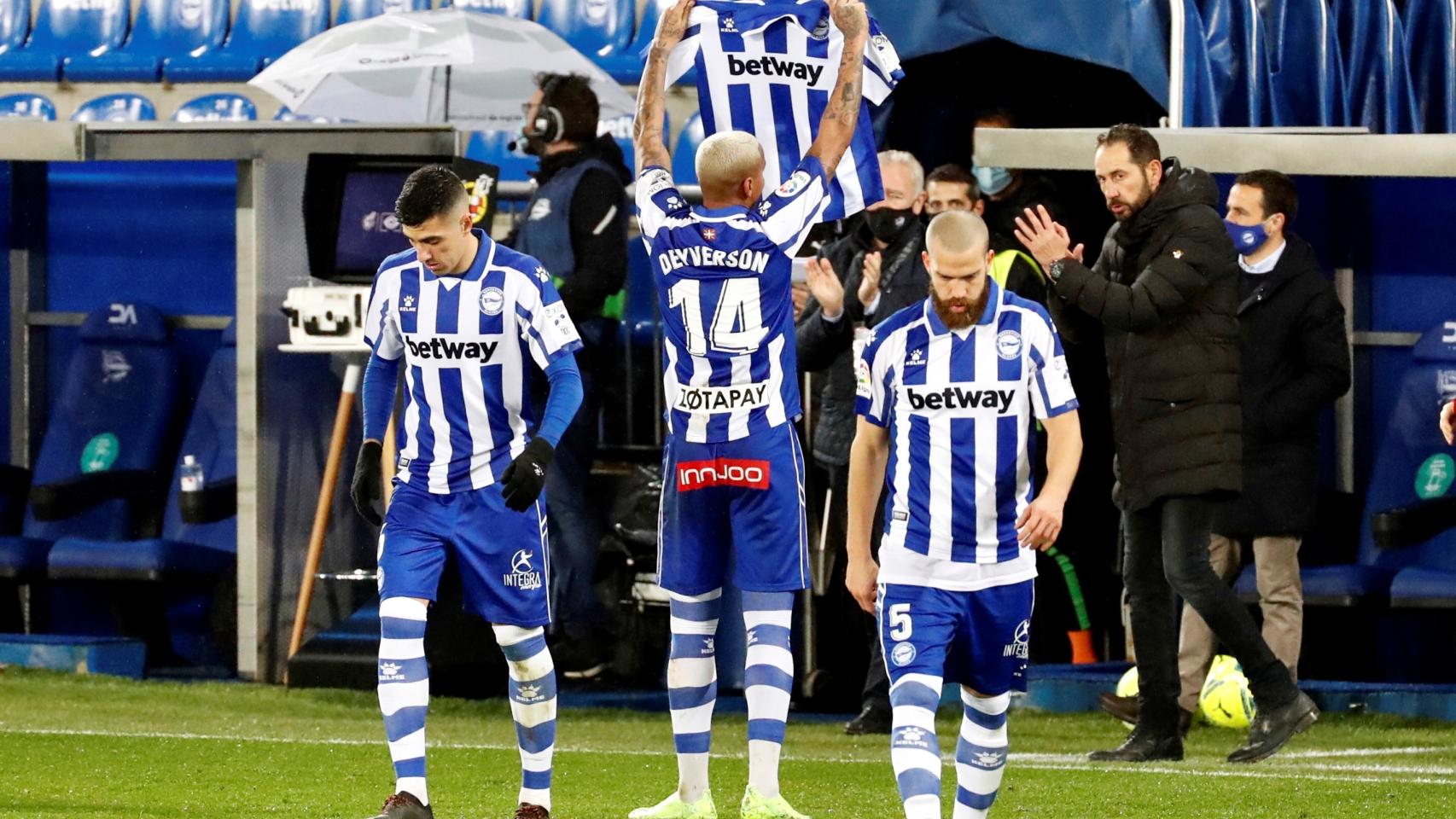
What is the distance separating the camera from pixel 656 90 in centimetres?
662

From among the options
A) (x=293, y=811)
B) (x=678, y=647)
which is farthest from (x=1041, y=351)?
(x=293, y=811)

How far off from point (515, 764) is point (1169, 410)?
7.80 ft

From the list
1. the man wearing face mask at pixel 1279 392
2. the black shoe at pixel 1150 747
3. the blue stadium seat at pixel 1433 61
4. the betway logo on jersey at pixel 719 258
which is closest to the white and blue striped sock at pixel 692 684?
the betway logo on jersey at pixel 719 258

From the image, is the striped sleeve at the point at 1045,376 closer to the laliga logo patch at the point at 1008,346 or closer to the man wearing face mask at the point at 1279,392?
the laliga logo patch at the point at 1008,346

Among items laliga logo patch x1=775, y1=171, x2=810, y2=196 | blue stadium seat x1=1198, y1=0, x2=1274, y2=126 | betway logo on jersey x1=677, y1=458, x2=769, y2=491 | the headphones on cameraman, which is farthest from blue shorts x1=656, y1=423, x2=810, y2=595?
blue stadium seat x1=1198, y1=0, x2=1274, y2=126

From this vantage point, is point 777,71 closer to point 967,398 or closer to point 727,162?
point 727,162

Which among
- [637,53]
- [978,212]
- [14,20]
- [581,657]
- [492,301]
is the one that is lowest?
[581,657]

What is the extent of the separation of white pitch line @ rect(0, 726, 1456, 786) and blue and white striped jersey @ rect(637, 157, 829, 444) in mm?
1922

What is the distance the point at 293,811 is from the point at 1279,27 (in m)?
5.28

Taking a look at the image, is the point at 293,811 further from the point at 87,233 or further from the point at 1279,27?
the point at 87,233

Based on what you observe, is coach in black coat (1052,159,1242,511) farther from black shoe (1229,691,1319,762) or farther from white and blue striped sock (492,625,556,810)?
white and blue striped sock (492,625,556,810)

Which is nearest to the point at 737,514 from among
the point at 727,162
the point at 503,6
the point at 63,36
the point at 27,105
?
the point at 727,162

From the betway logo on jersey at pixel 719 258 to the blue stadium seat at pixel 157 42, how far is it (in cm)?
1069

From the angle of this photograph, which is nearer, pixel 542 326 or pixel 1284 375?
pixel 542 326
